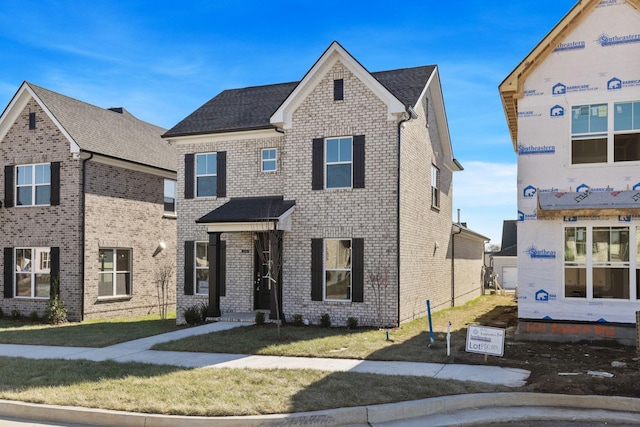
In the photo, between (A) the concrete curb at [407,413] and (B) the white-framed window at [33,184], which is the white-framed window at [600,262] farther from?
(B) the white-framed window at [33,184]

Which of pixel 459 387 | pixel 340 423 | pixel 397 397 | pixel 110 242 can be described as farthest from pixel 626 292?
pixel 110 242

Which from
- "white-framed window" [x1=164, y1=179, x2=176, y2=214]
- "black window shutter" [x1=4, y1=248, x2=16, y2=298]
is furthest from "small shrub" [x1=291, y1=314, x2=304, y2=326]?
"black window shutter" [x1=4, y1=248, x2=16, y2=298]

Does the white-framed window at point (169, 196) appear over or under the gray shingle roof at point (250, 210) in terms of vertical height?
over

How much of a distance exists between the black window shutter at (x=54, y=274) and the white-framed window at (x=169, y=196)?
531cm

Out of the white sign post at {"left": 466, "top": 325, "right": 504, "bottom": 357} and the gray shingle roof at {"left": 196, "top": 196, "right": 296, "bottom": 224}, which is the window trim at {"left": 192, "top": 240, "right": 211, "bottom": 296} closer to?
the gray shingle roof at {"left": 196, "top": 196, "right": 296, "bottom": 224}

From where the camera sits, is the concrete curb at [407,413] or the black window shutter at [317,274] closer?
the concrete curb at [407,413]

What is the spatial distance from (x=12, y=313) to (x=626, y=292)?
66.3ft

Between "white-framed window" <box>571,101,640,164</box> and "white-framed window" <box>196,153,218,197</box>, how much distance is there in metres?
11.2

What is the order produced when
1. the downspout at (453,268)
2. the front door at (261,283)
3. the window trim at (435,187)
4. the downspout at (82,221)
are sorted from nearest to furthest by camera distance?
the front door at (261,283)
the downspout at (82,221)
the window trim at (435,187)
the downspout at (453,268)

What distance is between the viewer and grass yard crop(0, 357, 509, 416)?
7945 mm

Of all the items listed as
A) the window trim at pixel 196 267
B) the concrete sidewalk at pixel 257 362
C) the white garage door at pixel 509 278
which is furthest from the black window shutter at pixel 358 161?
the white garage door at pixel 509 278

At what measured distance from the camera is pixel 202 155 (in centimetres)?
1945

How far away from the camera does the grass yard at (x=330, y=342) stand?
1195 centimetres

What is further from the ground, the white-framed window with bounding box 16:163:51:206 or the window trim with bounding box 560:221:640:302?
→ the white-framed window with bounding box 16:163:51:206
